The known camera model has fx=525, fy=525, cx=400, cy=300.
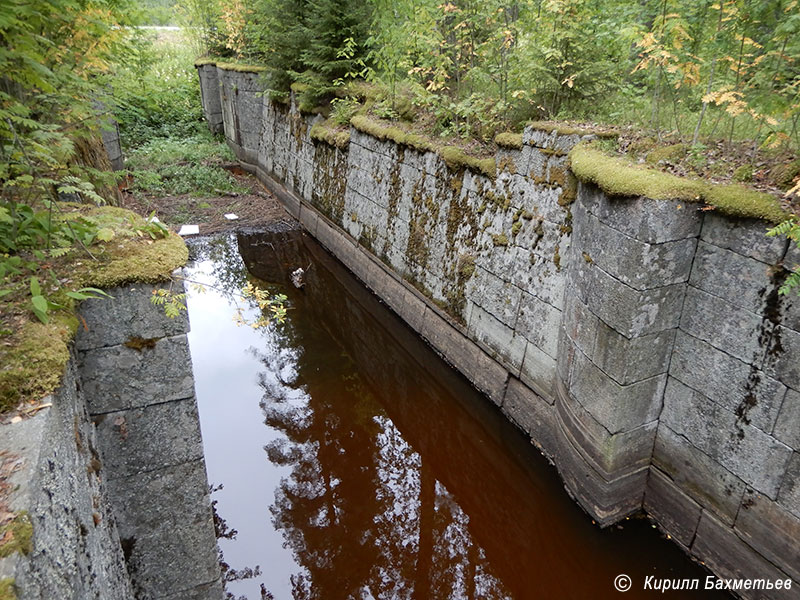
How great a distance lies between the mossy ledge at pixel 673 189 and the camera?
3512mm

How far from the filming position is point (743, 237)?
12.0ft

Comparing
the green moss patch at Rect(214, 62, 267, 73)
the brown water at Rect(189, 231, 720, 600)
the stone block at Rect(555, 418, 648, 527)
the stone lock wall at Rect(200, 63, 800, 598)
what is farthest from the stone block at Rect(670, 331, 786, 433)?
the green moss patch at Rect(214, 62, 267, 73)

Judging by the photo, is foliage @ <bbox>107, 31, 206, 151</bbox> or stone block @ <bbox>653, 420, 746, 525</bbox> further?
foliage @ <bbox>107, 31, 206, 151</bbox>

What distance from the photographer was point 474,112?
6.75m

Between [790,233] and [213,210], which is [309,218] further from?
[790,233]

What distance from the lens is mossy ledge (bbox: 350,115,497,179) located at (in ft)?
20.7

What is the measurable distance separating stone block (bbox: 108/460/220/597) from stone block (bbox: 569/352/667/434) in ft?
10.4

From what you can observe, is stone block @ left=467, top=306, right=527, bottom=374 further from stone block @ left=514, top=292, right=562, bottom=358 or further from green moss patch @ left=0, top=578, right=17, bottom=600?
green moss patch @ left=0, top=578, right=17, bottom=600

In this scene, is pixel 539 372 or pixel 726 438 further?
pixel 539 372

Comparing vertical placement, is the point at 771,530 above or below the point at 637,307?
below

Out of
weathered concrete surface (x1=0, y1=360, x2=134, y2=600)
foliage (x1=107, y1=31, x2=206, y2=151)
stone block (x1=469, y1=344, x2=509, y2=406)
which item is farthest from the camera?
foliage (x1=107, y1=31, x2=206, y2=151)

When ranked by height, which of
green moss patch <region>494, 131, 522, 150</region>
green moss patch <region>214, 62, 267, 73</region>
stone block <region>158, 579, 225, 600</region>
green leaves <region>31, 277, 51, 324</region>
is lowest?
stone block <region>158, 579, 225, 600</region>

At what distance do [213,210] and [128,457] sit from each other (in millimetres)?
10386

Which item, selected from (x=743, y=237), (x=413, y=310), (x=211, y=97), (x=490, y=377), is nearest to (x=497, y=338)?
(x=490, y=377)
